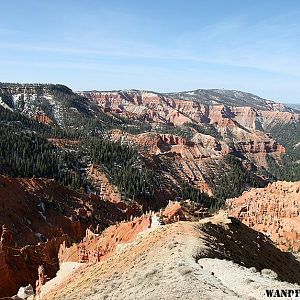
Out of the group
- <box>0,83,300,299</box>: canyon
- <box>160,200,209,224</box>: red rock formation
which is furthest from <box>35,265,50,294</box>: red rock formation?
<box>160,200,209,224</box>: red rock formation

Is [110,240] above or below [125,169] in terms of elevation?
above

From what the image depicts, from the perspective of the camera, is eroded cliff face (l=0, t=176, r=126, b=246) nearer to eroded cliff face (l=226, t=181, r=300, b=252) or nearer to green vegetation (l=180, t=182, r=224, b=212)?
eroded cliff face (l=226, t=181, r=300, b=252)

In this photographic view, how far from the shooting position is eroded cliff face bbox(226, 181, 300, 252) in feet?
261

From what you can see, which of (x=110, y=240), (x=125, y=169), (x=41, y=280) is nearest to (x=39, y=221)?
(x=110, y=240)

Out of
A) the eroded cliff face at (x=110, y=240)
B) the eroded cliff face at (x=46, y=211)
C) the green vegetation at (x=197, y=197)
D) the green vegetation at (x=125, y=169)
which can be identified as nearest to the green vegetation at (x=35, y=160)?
the green vegetation at (x=125, y=169)

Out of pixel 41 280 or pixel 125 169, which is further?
pixel 125 169

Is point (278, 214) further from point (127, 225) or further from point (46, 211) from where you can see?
point (46, 211)

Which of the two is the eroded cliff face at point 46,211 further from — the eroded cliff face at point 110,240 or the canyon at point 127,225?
the eroded cliff face at point 110,240

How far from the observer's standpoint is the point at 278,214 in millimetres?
94250

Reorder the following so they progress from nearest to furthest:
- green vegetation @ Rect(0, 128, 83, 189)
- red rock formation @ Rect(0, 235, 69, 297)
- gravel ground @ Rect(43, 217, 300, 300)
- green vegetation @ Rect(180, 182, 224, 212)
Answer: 1. gravel ground @ Rect(43, 217, 300, 300)
2. red rock formation @ Rect(0, 235, 69, 297)
3. green vegetation @ Rect(0, 128, 83, 189)
4. green vegetation @ Rect(180, 182, 224, 212)

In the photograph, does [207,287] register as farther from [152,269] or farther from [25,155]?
[25,155]

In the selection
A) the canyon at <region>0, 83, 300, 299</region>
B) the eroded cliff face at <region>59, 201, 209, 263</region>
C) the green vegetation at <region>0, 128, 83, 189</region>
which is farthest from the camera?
the green vegetation at <region>0, 128, 83, 189</region>

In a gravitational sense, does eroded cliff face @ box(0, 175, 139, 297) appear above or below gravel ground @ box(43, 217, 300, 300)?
below

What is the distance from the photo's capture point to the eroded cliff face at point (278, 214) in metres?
79.5
